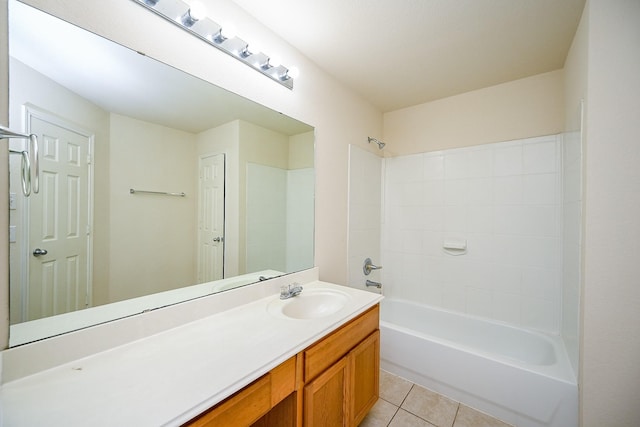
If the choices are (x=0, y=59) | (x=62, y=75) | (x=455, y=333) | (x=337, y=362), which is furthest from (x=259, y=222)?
(x=455, y=333)

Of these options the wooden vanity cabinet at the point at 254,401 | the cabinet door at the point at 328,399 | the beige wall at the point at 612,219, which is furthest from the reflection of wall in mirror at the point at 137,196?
the beige wall at the point at 612,219

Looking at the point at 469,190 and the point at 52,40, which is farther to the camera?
the point at 469,190

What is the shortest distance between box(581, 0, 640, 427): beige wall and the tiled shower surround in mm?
869

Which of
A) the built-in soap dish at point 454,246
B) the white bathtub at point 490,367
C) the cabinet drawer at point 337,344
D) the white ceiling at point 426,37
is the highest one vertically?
the white ceiling at point 426,37

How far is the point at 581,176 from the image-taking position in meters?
1.25

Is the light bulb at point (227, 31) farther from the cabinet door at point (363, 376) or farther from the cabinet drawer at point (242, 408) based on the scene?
the cabinet door at point (363, 376)

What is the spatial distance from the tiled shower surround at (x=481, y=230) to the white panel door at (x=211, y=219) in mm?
1896

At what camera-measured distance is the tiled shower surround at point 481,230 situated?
190 centimetres

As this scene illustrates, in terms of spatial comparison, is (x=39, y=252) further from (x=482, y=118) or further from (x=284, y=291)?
(x=482, y=118)

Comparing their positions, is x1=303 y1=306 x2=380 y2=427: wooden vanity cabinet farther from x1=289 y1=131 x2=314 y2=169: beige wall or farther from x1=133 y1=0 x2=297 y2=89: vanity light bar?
x1=133 y1=0 x2=297 y2=89: vanity light bar

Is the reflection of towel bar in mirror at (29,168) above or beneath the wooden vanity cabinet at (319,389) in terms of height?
above

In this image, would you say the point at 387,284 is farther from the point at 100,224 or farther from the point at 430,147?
the point at 100,224

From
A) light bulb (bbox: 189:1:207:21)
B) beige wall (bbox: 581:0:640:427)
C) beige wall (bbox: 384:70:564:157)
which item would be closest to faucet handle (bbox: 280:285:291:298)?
light bulb (bbox: 189:1:207:21)

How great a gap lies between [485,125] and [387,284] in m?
1.79
